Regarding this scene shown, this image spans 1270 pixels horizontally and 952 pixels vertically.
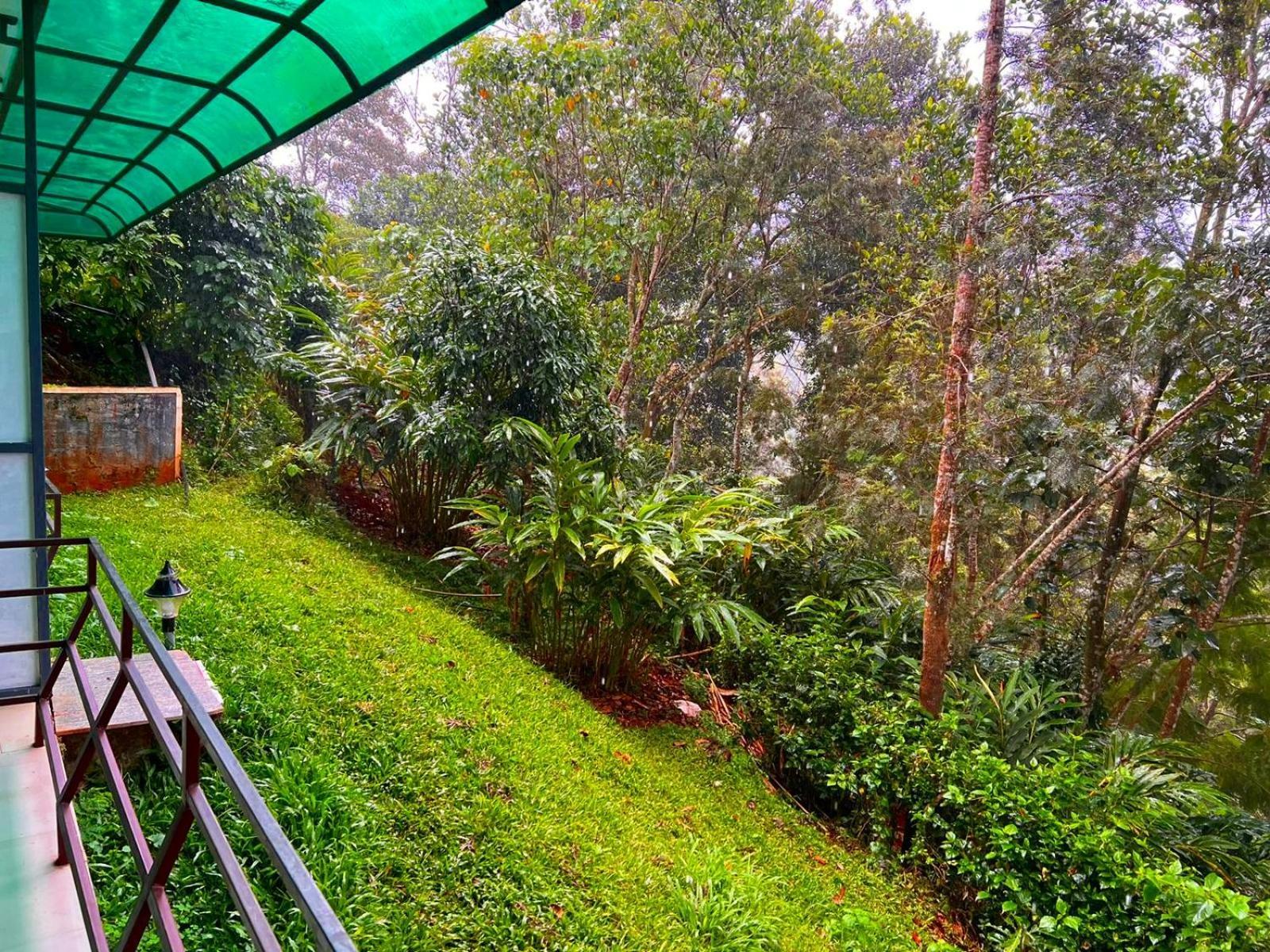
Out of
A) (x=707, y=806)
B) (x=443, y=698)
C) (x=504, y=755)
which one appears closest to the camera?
(x=504, y=755)

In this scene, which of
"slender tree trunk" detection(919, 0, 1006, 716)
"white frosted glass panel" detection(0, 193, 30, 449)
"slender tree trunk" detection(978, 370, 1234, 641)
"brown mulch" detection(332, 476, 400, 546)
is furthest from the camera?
"brown mulch" detection(332, 476, 400, 546)

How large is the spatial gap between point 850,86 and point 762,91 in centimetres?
102

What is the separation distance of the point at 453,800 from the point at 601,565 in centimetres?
187

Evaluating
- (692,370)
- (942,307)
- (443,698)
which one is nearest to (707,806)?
(443,698)

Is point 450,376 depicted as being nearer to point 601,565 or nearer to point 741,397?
point 601,565

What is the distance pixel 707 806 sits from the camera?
12.1ft

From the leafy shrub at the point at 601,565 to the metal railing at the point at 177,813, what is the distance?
2.49 meters

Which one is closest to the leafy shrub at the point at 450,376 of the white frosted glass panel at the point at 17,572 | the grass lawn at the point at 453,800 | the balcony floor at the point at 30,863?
the grass lawn at the point at 453,800

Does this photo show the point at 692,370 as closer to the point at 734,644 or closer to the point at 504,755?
the point at 734,644

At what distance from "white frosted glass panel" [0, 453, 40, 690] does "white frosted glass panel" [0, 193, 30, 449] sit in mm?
124

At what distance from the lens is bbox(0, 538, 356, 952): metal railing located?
0.77 m

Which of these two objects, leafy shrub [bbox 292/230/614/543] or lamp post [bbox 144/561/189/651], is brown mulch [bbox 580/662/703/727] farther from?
lamp post [bbox 144/561/189/651]

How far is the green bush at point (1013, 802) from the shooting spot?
8.80ft

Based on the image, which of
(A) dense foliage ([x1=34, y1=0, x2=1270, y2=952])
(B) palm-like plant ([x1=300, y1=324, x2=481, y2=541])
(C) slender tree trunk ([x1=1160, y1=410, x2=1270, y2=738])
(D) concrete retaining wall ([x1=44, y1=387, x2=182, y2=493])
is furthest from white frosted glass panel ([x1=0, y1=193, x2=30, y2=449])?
(C) slender tree trunk ([x1=1160, y1=410, x2=1270, y2=738])
